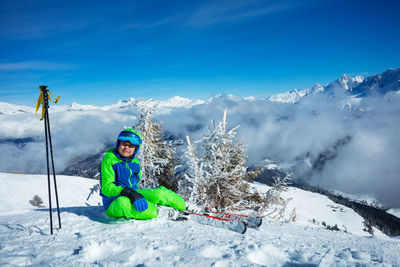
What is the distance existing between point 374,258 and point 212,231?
2588 mm

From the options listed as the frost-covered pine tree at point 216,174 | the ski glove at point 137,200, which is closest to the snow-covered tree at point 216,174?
the frost-covered pine tree at point 216,174

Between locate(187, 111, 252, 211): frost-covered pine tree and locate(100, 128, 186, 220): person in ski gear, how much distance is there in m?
5.24

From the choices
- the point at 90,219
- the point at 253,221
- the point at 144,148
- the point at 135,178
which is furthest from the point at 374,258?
the point at 144,148

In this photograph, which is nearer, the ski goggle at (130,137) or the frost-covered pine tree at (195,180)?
the ski goggle at (130,137)

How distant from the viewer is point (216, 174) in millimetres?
10875

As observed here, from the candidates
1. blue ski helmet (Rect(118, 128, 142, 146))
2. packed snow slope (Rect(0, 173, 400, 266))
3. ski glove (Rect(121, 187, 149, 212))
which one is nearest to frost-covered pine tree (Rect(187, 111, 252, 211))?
blue ski helmet (Rect(118, 128, 142, 146))

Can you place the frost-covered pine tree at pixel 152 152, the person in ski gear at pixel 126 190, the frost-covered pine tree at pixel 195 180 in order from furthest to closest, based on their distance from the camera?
the frost-covered pine tree at pixel 152 152
the frost-covered pine tree at pixel 195 180
the person in ski gear at pixel 126 190

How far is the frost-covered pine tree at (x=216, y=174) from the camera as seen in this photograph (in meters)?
10.6

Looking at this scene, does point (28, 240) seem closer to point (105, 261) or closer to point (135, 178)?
point (105, 261)

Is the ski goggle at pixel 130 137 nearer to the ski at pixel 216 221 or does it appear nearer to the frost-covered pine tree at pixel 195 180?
the ski at pixel 216 221

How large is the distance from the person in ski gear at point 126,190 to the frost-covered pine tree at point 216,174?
5.24m

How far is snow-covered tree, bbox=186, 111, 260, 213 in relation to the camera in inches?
416

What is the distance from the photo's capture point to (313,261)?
2820mm

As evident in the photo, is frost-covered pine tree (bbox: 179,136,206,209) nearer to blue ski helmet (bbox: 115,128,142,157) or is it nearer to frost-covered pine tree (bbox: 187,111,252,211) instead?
frost-covered pine tree (bbox: 187,111,252,211)
